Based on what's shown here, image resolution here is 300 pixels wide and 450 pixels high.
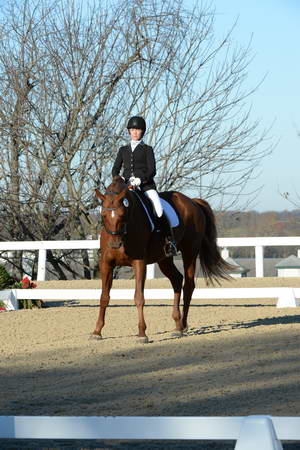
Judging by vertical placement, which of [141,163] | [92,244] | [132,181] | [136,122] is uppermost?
[136,122]

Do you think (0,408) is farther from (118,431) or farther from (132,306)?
(132,306)

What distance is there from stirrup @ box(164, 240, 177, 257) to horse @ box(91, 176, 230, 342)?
0.18 feet

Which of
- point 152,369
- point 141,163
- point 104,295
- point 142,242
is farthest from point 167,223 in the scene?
point 152,369

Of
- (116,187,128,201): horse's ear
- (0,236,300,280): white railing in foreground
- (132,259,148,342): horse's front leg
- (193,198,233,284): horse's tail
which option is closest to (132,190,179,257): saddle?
(132,259,148,342): horse's front leg

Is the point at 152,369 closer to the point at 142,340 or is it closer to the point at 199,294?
the point at 142,340

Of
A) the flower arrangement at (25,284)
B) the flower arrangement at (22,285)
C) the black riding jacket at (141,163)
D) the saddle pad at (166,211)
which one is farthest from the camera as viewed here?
the flower arrangement at (25,284)

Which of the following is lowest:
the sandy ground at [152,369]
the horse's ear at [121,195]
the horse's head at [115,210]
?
the sandy ground at [152,369]

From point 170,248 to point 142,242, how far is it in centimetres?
80

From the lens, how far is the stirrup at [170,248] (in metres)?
10.5

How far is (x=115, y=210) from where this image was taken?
916cm

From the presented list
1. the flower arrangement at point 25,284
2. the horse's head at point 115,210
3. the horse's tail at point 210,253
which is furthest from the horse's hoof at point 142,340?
the flower arrangement at point 25,284

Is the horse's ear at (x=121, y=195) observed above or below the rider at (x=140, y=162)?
below

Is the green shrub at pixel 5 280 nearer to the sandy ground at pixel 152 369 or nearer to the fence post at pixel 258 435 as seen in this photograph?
the sandy ground at pixel 152 369

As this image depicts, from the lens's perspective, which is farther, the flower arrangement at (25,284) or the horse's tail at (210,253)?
the flower arrangement at (25,284)
